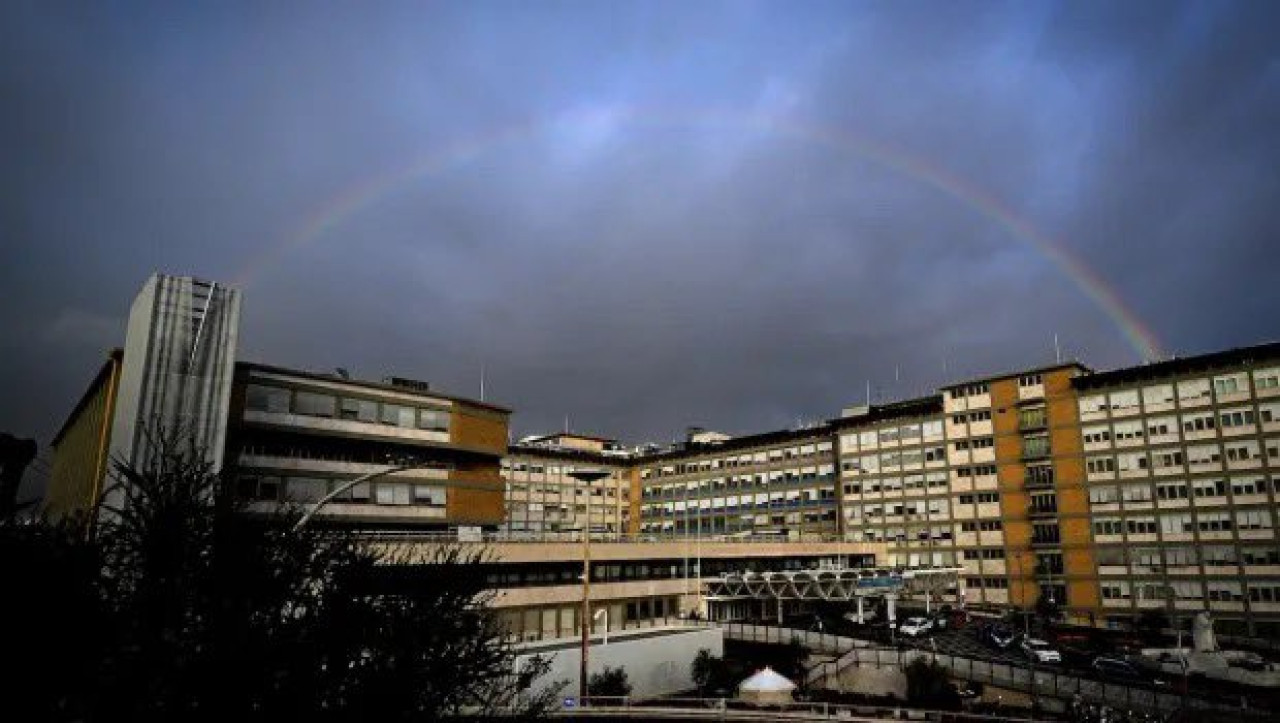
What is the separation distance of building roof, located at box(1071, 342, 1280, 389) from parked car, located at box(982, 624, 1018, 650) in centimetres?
3349

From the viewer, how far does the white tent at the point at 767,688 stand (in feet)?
117

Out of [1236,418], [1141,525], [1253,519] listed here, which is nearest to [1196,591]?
[1141,525]

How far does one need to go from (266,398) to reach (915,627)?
5245 centimetres

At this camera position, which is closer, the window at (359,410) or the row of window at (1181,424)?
the window at (359,410)

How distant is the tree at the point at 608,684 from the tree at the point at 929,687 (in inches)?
594

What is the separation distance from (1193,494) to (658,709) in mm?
67275

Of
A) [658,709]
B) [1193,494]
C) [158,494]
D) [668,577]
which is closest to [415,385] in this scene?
[668,577]

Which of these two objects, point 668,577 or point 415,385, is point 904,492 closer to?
point 668,577

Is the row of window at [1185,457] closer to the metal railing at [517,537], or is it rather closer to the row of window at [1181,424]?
the row of window at [1181,424]

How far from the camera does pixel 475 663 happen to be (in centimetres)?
1479

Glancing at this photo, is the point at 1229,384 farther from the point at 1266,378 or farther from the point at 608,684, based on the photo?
the point at 608,684

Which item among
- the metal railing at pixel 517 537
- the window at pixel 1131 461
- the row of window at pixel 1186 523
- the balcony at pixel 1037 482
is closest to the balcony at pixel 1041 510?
the balcony at pixel 1037 482

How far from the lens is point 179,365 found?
4725 centimetres

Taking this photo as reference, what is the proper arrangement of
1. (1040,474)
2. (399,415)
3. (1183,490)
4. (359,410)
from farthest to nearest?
(1040,474) < (1183,490) < (399,415) < (359,410)
